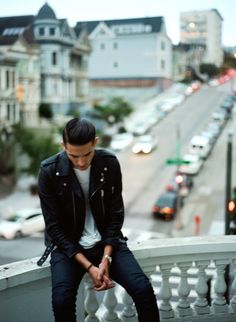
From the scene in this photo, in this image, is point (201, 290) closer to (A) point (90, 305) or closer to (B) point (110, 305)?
(B) point (110, 305)

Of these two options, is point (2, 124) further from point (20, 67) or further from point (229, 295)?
point (229, 295)

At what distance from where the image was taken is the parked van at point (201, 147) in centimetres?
2022

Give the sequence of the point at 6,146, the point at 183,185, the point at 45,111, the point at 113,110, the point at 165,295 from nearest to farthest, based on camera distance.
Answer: the point at 165,295
the point at 45,111
the point at 6,146
the point at 183,185
the point at 113,110

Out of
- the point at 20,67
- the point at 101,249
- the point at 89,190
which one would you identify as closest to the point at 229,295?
the point at 101,249

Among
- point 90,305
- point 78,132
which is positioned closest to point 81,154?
point 78,132

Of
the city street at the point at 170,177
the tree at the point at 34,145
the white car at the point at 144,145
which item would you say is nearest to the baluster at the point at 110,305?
the city street at the point at 170,177

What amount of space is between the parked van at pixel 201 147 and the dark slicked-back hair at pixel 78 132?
18.2m

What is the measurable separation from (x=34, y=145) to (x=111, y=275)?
14.1 m

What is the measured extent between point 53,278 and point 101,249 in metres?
0.27

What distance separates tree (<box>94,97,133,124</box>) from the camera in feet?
78.1

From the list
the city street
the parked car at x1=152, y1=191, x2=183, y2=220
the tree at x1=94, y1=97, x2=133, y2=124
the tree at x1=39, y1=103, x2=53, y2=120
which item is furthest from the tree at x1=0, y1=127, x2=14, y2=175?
the tree at x1=94, y1=97, x2=133, y2=124

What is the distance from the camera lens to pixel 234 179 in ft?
64.5

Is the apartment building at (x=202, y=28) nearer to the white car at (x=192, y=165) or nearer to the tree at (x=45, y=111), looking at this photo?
the tree at (x=45, y=111)

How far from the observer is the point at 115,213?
234 centimetres
